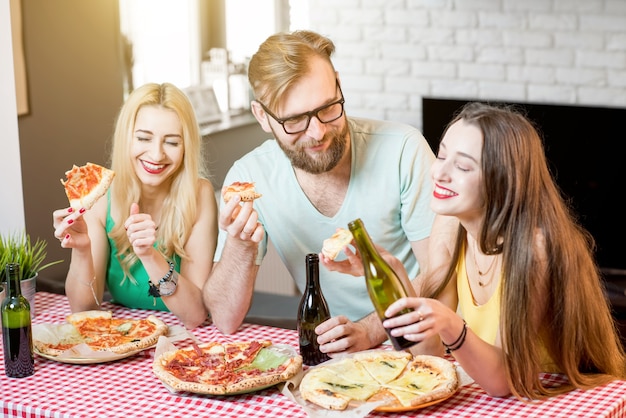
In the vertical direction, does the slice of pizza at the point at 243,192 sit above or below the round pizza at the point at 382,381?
above

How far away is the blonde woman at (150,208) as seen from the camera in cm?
292

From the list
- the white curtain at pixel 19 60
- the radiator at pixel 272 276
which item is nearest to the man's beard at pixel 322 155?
the white curtain at pixel 19 60

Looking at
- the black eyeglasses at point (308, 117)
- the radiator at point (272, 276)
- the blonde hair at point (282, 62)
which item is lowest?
the radiator at point (272, 276)

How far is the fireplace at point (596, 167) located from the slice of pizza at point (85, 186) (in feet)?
8.65

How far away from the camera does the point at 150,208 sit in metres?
3.05

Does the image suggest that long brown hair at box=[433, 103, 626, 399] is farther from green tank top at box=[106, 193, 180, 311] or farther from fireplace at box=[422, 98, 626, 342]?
fireplace at box=[422, 98, 626, 342]

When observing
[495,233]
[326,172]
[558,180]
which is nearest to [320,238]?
[326,172]

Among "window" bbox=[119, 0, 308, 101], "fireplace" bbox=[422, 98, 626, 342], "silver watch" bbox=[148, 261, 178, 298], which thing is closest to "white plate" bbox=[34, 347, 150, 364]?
"silver watch" bbox=[148, 261, 178, 298]

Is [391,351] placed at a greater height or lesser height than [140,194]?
lesser

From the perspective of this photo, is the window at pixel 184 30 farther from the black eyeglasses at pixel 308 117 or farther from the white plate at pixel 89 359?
the white plate at pixel 89 359

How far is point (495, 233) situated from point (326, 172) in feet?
2.73

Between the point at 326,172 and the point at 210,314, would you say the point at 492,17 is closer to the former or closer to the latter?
the point at 326,172

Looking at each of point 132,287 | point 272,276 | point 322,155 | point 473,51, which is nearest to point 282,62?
point 322,155

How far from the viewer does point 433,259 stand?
8.35 feet
